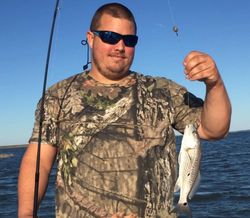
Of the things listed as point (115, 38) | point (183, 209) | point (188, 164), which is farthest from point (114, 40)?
point (183, 209)

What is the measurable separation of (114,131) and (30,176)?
3.13ft

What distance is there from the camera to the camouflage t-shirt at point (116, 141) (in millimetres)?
4008

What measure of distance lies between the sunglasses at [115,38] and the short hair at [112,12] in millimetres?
176

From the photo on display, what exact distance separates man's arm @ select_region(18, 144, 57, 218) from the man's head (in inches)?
39.7

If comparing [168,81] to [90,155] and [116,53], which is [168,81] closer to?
[116,53]

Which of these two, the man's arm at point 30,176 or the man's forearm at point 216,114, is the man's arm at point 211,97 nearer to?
the man's forearm at point 216,114

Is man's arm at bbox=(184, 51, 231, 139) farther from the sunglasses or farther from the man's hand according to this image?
the sunglasses

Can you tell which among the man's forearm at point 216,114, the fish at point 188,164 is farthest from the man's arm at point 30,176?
the man's forearm at point 216,114

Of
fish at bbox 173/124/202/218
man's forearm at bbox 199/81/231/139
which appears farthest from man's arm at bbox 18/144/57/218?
man's forearm at bbox 199/81/231/139

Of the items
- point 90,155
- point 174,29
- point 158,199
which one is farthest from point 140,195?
point 174,29

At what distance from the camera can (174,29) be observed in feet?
15.5

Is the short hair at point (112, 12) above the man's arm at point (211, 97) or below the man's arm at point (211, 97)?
above

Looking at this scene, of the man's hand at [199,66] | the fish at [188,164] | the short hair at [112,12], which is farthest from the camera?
the short hair at [112,12]

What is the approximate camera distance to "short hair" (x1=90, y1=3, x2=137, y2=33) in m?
4.24
